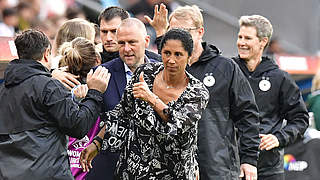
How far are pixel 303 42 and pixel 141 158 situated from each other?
36.1 feet

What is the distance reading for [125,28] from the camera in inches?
238

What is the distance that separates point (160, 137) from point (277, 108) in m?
2.25

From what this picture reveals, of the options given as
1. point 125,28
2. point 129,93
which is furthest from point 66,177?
point 125,28

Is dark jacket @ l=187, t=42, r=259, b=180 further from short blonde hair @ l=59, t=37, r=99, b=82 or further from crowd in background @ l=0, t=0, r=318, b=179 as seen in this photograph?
short blonde hair @ l=59, t=37, r=99, b=82

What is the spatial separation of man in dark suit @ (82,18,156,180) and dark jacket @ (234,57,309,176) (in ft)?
5.17

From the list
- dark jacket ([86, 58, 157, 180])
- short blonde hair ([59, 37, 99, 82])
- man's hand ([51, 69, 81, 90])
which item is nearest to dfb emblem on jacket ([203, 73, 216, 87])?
dark jacket ([86, 58, 157, 180])

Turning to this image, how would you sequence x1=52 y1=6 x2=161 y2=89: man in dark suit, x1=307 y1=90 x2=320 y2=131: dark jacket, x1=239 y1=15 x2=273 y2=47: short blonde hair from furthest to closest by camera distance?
x1=307 y1=90 x2=320 y2=131: dark jacket < x1=239 y1=15 x2=273 y2=47: short blonde hair < x1=52 y1=6 x2=161 y2=89: man in dark suit

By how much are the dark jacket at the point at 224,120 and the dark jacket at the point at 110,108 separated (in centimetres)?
64

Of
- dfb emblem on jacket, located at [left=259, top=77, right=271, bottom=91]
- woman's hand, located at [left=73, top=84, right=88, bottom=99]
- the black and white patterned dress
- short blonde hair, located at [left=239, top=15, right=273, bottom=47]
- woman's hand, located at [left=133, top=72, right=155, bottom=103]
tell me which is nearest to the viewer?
woman's hand, located at [left=133, top=72, right=155, bottom=103]

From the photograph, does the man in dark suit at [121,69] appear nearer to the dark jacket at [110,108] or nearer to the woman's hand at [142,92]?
the dark jacket at [110,108]

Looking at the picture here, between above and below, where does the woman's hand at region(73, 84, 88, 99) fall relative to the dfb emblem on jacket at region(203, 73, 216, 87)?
above

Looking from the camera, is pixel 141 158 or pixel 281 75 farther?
pixel 281 75

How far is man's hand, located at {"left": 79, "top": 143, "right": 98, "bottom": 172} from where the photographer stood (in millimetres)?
5684

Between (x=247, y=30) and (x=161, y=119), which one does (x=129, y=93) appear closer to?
(x=161, y=119)
